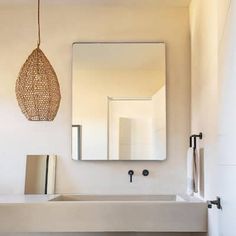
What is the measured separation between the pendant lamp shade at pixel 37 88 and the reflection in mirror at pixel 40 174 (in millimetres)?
671

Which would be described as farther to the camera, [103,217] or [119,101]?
[119,101]

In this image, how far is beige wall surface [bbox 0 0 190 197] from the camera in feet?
11.9

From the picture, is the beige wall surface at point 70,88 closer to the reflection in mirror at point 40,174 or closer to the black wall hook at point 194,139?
the reflection in mirror at point 40,174

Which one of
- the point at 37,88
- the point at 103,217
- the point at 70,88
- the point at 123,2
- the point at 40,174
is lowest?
the point at 103,217

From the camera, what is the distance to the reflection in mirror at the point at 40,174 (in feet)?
11.7

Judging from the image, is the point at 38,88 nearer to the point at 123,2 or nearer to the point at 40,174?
the point at 40,174

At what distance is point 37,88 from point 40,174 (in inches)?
38.5

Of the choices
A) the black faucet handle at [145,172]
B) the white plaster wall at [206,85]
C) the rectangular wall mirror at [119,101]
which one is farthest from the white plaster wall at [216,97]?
the black faucet handle at [145,172]

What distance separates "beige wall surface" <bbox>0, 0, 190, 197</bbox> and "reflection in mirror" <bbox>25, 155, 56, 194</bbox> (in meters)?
0.05

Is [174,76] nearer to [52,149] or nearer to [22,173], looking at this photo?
[52,149]

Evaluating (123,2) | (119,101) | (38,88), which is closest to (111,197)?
(119,101)

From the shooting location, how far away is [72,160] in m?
3.63

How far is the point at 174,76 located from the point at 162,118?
395mm

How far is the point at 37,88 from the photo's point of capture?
9.59 ft
